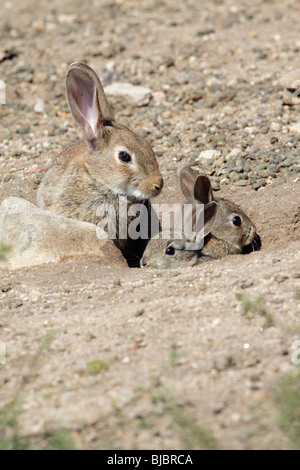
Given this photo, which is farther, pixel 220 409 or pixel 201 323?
pixel 201 323

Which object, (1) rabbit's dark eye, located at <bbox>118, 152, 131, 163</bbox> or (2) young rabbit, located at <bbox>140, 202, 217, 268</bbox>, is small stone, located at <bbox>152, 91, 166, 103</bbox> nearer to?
(1) rabbit's dark eye, located at <bbox>118, 152, 131, 163</bbox>

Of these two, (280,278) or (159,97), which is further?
(159,97)

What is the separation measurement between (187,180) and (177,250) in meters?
0.84

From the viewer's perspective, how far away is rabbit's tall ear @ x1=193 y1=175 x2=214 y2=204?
22.8ft

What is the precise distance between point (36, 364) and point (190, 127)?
527 centimetres

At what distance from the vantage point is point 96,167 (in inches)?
278

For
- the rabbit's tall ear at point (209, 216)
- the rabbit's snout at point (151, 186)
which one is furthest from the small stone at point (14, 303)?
the rabbit's tall ear at point (209, 216)

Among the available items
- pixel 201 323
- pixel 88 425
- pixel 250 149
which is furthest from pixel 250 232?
pixel 88 425

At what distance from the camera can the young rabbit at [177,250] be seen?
6.95 metres

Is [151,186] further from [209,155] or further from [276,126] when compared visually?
[276,126]

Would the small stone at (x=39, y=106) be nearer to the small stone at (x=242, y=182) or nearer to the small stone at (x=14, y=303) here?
the small stone at (x=242, y=182)

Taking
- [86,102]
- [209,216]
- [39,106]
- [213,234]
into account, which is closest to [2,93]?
[39,106]

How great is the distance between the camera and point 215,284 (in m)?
5.28

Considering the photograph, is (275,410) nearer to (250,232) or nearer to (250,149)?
(250,232)
